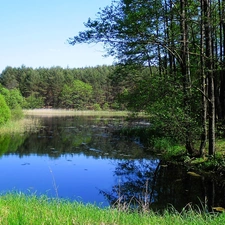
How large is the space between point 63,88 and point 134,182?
7914 centimetres

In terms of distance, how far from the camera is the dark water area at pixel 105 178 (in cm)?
862

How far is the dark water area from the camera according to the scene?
8.62 meters

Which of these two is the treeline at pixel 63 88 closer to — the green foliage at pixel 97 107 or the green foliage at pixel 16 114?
the green foliage at pixel 97 107

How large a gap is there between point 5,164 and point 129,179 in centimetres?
617

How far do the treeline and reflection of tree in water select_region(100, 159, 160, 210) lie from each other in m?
69.8

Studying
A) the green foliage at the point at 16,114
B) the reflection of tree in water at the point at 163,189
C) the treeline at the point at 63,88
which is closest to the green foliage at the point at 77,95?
the treeline at the point at 63,88

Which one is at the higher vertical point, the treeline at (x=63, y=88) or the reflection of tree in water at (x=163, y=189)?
the treeline at (x=63, y=88)

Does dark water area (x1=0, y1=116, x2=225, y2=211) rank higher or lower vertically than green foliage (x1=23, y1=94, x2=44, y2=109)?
lower

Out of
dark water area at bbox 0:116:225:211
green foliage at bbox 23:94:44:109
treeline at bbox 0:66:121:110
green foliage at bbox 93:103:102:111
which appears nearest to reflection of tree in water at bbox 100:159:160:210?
dark water area at bbox 0:116:225:211

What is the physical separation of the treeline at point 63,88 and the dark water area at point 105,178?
66.7 metres

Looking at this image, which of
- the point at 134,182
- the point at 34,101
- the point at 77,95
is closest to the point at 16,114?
the point at 134,182

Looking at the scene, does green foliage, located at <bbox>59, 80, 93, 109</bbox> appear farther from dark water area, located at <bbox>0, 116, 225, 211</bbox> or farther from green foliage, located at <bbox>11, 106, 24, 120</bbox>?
dark water area, located at <bbox>0, 116, 225, 211</bbox>

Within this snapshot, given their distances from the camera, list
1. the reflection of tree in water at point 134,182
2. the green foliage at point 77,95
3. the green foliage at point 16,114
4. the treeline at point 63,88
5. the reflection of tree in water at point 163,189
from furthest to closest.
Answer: the treeline at point 63,88 < the green foliage at point 77,95 < the green foliage at point 16,114 < the reflection of tree in water at point 134,182 < the reflection of tree in water at point 163,189

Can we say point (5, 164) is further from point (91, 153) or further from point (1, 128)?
point (1, 128)
